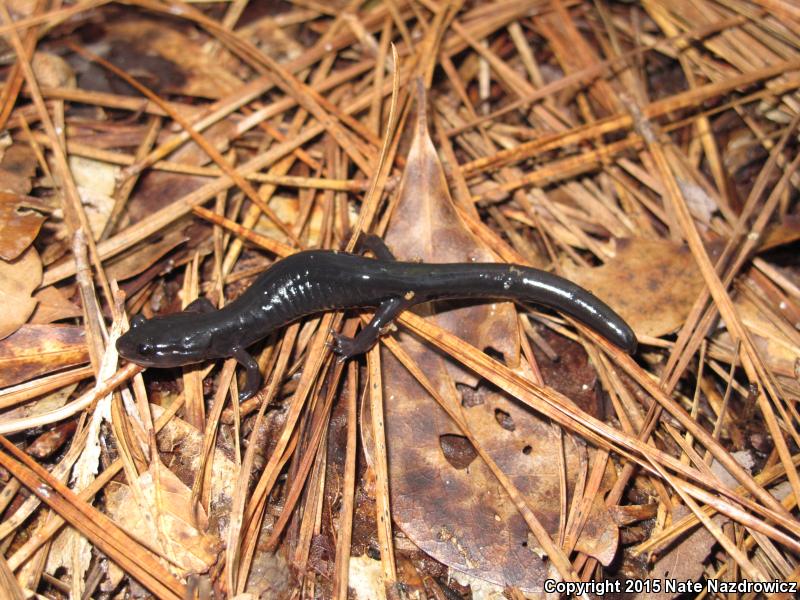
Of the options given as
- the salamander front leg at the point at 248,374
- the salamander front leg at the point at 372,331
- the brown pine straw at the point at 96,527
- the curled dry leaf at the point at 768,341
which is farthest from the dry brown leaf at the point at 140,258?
the curled dry leaf at the point at 768,341

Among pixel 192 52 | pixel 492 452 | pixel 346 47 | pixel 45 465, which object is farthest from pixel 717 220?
pixel 45 465

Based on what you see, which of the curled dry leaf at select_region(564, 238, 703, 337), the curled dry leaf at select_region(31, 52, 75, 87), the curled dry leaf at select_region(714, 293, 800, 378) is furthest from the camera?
the curled dry leaf at select_region(31, 52, 75, 87)

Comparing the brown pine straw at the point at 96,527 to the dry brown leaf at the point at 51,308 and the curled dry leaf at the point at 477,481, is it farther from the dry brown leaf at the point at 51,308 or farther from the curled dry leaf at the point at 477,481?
the curled dry leaf at the point at 477,481

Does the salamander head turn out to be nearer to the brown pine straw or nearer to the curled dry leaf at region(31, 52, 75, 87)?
the brown pine straw

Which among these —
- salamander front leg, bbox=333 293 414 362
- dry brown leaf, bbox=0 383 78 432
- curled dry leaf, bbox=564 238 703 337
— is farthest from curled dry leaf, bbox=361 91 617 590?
dry brown leaf, bbox=0 383 78 432

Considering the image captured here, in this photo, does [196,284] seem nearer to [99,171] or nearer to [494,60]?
[99,171]

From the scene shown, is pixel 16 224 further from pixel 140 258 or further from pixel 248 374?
pixel 248 374
